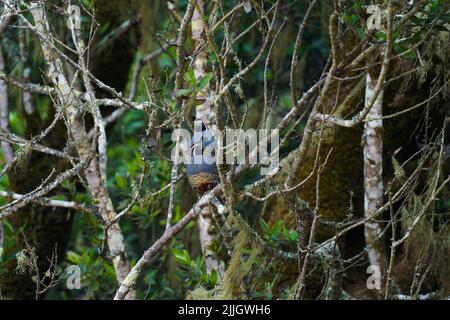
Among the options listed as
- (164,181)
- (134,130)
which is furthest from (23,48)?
(134,130)

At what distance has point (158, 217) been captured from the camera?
184 inches

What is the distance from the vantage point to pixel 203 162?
2945 mm

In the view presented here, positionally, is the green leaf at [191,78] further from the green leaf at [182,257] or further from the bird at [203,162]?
the green leaf at [182,257]

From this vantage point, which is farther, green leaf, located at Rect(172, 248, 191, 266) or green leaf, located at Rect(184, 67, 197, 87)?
green leaf, located at Rect(172, 248, 191, 266)

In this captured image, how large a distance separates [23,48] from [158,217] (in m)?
1.29

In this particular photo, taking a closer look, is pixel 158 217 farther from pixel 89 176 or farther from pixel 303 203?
pixel 303 203

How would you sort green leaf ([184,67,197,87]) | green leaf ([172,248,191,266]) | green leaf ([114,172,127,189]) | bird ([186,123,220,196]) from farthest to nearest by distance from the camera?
green leaf ([114,172,127,189])
green leaf ([172,248,191,266])
bird ([186,123,220,196])
green leaf ([184,67,197,87])

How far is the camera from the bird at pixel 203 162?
2914mm

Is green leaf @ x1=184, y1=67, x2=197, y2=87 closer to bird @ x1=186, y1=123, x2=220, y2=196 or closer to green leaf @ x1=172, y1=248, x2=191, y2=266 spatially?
bird @ x1=186, y1=123, x2=220, y2=196

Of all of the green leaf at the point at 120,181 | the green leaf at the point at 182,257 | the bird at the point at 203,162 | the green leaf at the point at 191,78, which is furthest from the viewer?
the green leaf at the point at 120,181

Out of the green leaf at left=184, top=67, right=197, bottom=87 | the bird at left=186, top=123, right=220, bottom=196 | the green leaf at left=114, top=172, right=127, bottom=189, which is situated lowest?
the green leaf at left=114, top=172, right=127, bottom=189

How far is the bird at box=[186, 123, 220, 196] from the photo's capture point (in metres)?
2.91

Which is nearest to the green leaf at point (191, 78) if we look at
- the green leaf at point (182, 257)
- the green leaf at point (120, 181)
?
the green leaf at point (182, 257)

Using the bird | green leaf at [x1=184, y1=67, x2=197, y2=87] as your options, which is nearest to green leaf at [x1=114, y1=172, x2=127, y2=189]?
the bird
